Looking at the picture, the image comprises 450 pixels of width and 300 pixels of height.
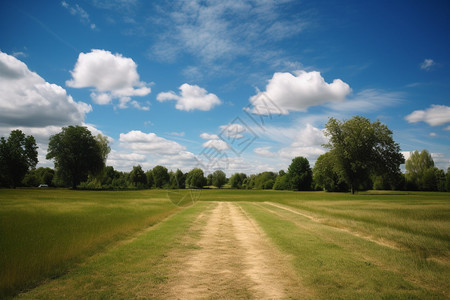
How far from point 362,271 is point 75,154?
266 ft

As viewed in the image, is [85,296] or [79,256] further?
[79,256]

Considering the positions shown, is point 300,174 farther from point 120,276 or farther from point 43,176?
point 43,176

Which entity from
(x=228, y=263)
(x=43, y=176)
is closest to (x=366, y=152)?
(x=228, y=263)

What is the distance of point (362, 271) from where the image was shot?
7695 mm

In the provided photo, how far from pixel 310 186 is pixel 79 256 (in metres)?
114

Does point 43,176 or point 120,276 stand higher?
point 43,176

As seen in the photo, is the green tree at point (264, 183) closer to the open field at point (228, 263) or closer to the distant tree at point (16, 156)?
the distant tree at point (16, 156)

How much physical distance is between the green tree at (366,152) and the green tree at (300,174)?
4907 centimetres

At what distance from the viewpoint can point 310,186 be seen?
370 feet

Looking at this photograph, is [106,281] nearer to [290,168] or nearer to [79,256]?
[79,256]

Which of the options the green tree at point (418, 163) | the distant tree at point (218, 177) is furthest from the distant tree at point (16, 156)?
the green tree at point (418, 163)

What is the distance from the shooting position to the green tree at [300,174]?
11006 cm

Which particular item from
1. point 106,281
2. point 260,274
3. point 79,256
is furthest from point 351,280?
point 79,256

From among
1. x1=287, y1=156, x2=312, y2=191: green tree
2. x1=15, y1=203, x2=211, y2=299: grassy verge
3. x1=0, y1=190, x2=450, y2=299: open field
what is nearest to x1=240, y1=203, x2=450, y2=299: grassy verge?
x1=0, y1=190, x2=450, y2=299: open field
